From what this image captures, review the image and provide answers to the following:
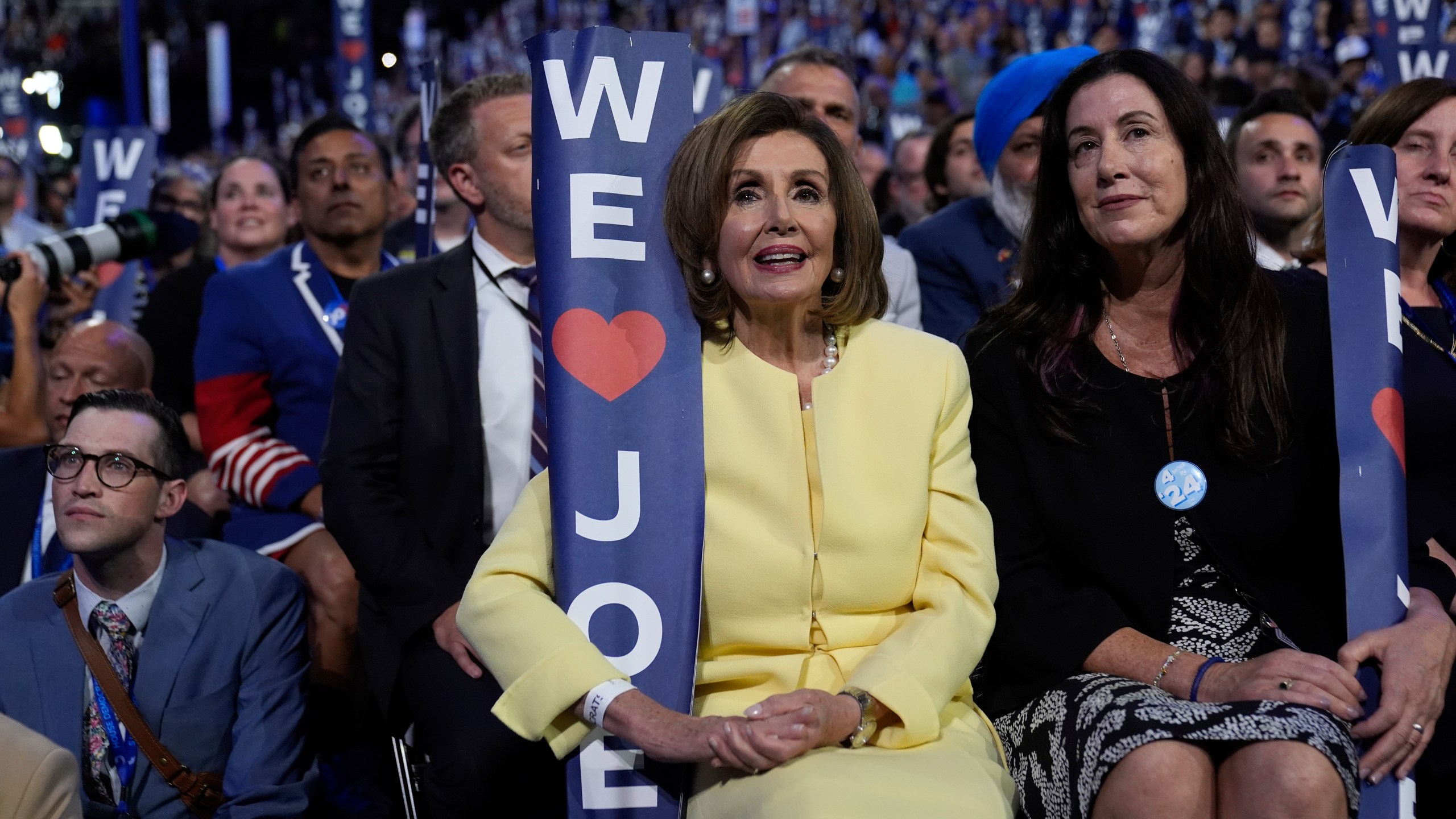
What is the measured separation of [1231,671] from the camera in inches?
97.8

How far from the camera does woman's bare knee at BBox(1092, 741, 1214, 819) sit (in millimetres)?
2281

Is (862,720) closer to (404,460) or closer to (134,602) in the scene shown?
(404,460)

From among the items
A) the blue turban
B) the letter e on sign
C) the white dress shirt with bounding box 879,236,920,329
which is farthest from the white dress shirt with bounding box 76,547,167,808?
the blue turban

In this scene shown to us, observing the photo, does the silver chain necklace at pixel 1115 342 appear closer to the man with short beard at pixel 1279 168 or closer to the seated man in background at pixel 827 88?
the seated man in background at pixel 827 88

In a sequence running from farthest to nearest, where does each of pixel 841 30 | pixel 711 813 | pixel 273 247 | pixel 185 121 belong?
pixel 185 121
pixel 841 30
pixel 273 247
pixel 711 813

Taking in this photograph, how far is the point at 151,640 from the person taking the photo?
319 cm

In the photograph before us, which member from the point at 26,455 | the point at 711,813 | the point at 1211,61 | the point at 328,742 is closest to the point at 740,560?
the point at 711,813

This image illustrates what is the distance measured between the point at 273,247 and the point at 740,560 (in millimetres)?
3831

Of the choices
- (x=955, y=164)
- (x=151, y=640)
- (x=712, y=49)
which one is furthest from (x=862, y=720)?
(x=712, y=49)

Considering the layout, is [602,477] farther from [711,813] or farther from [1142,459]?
[1142,459]

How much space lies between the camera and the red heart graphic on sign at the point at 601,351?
8.18ft

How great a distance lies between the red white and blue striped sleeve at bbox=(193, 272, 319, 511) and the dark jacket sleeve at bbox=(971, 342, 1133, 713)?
202 cm

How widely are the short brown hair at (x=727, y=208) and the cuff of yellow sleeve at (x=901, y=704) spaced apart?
706 mm

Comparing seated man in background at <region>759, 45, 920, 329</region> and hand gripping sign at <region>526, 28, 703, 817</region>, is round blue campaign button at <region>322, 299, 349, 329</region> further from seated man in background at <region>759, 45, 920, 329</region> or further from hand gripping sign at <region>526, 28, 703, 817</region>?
hand gripping sign at <region>526, 28, 703, 817</region>
